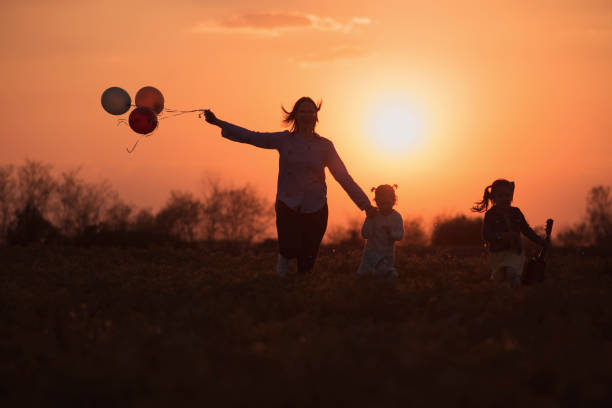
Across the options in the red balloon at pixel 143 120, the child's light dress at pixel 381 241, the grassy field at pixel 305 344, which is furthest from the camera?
the child's light dress at pixel 381 241

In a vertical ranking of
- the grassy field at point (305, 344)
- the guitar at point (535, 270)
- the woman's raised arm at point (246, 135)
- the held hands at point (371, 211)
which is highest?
the woman's raised arm at point (246, 135)

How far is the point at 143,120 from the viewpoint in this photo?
1137cm

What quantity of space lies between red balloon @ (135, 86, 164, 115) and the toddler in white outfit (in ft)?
11.7

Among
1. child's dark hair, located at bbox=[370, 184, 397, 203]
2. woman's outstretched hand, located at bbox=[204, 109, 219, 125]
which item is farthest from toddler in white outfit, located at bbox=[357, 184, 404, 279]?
woman's outstretched hand, located at bbox=[204, 109, 219, 125]

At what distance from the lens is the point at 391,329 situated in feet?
21.0

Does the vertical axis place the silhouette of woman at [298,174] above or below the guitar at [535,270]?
above

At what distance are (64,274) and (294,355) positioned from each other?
7.98 meters

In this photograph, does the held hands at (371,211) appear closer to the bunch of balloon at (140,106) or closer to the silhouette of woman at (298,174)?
the silhouette of woman at (298,174)

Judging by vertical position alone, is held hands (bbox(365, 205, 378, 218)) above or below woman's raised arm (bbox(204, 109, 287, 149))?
below

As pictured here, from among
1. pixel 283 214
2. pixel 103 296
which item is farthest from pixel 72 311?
pixel 283 214

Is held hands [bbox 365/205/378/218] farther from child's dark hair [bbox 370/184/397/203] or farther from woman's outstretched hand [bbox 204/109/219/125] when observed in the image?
woman's outstretched hand [bbox 204/109/219/125]

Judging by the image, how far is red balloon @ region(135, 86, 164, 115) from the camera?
38.3 feet

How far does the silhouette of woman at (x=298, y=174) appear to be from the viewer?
1116 centimetres

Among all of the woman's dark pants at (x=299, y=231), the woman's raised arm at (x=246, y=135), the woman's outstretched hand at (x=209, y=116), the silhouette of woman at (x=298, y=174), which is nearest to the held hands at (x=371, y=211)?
the silhouette of woman at (x=298, y=174)
